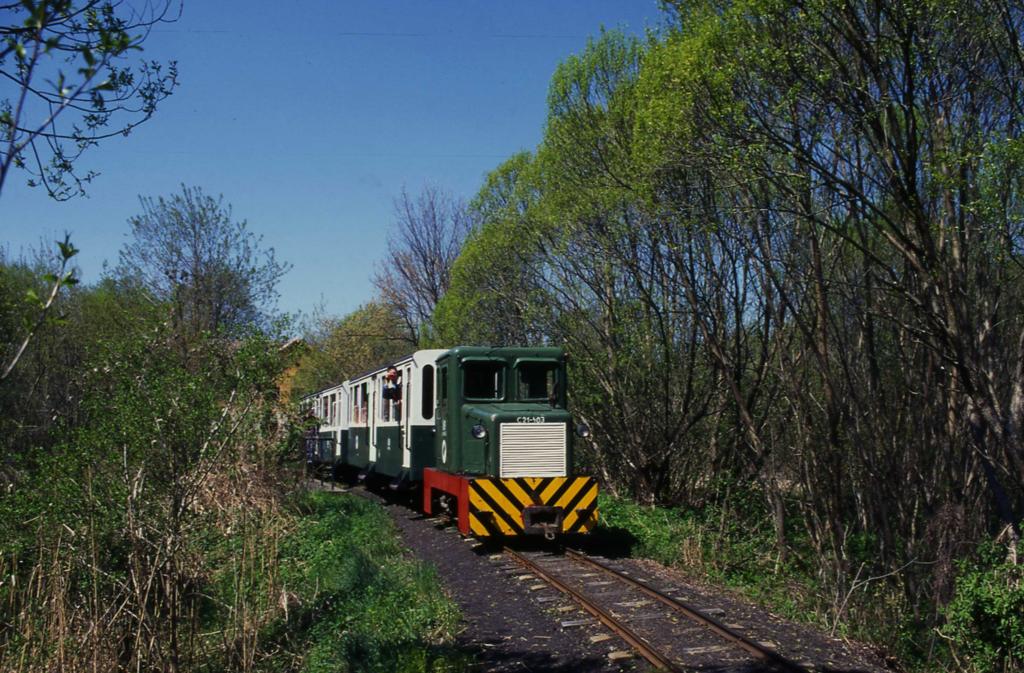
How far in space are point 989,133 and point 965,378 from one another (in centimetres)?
307

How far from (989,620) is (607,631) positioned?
Answer: 3354 mm

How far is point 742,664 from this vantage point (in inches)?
282

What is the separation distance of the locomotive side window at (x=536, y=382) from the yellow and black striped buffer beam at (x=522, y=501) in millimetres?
1579

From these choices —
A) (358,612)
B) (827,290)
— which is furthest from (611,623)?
(827,290)

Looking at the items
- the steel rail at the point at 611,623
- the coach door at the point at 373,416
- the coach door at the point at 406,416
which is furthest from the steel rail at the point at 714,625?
the coach door at the point at 373,416

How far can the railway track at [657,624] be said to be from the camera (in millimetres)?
7191

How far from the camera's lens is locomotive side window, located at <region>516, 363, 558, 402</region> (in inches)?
556

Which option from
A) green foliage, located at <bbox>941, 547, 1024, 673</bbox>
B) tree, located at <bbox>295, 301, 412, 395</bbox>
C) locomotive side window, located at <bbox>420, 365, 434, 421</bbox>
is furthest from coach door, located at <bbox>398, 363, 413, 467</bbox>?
tree, located at <bbox>295, 301, 412, 395</bbox>

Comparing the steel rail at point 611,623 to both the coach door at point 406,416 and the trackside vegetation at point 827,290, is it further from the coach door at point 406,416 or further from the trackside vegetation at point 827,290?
the coach door at point 406,416

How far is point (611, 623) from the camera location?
827 cm

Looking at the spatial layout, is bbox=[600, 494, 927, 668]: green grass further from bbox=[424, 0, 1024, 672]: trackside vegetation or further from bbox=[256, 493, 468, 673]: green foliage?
bbox=[256, 493, 468, 673]: green foliage

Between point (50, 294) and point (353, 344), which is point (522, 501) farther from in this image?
point (353, 344)

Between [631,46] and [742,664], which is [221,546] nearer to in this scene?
[742,664]

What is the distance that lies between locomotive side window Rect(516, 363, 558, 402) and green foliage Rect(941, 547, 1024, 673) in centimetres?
667
